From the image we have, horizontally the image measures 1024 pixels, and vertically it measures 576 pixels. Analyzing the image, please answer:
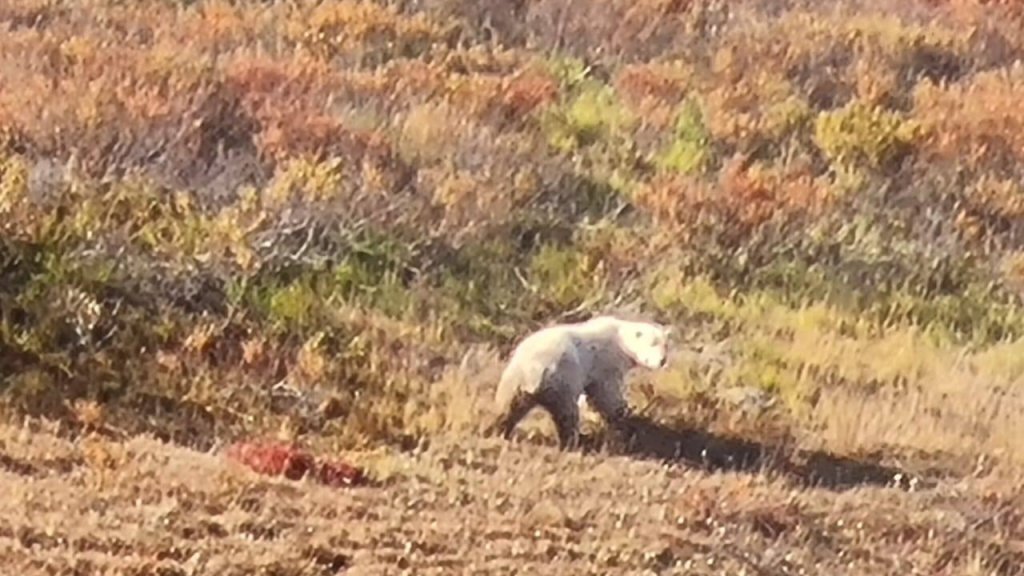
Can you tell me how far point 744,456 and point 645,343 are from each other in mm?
218

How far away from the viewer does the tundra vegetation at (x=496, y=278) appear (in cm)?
256

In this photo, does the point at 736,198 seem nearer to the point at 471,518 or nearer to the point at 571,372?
the point at 571,372

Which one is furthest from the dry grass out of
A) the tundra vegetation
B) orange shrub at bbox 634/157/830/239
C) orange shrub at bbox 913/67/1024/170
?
orange shrub at bbox 913/67/1024/170

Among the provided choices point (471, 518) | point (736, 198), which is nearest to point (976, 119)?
point (736, 198)

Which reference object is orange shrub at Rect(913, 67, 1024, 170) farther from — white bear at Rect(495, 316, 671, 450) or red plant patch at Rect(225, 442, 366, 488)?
red plant patch at Rect(225, 442, 366, 488)

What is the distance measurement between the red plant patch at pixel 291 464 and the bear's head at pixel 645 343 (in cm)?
45

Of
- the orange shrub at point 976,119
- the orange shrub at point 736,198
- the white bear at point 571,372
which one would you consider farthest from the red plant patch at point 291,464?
the orange shrub at point 976,119

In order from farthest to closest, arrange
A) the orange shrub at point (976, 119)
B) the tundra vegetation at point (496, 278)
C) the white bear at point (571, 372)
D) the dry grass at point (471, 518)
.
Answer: the orange shrub at point (976, 119)
the white bear at point (571, 372)
the tundra vegetation at point (496, 278)
the dry grass at point (471, 518)

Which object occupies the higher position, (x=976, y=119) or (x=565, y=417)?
(x=976, y=119)

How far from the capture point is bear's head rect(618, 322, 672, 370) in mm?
2799

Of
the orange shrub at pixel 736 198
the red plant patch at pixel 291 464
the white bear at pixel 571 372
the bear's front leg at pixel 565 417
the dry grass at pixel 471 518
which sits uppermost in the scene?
the orange shrub at pixel 736 198

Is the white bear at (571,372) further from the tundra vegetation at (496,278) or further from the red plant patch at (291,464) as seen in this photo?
the red plant patch at (291,464)

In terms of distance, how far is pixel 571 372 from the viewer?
2.75m

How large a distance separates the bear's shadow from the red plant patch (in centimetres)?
35
